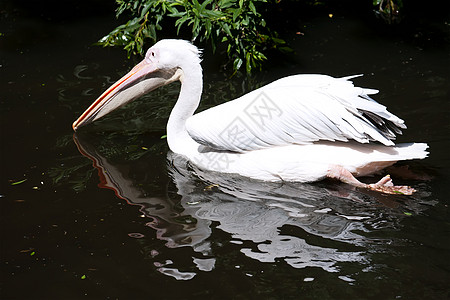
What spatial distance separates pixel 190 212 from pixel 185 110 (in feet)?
3.45

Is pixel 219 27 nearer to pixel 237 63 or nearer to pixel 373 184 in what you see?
pixel 237 63

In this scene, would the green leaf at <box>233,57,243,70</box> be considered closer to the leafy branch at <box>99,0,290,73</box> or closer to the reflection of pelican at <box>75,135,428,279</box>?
the leafy branch at <box>99,0,290,73</box>

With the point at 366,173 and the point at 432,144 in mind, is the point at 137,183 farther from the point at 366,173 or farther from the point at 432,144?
the point at 432,144

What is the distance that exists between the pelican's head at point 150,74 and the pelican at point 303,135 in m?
0.47

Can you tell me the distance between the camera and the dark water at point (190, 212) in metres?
3.41

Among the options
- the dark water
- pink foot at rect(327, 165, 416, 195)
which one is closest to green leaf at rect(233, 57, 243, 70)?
the dark water

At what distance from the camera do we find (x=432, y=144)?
4750 mm

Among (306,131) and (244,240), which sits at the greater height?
(306,131)

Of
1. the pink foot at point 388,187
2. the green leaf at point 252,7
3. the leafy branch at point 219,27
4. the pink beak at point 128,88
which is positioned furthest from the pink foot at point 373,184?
the green leaf at point 252,7

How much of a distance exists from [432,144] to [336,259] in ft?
5.46

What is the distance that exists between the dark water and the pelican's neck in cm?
14

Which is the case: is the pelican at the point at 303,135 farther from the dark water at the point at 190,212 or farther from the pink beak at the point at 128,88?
the pink beak at the point at 128,88

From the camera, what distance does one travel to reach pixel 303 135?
4.32 metres

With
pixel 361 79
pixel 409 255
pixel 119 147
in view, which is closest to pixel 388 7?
pixel 361 79
